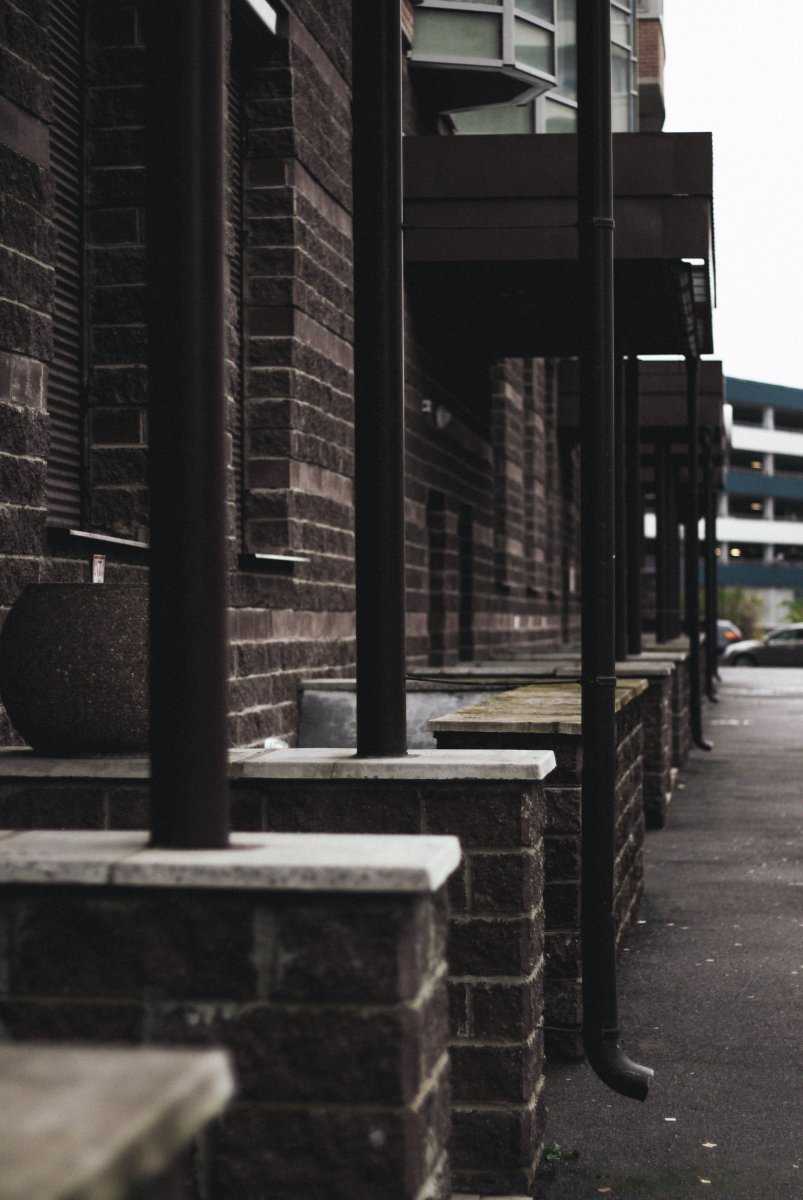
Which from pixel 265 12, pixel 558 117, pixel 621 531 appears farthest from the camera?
pixel 558 117

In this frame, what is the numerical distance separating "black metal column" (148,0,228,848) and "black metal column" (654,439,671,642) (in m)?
22.9

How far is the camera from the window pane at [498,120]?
60.1ft

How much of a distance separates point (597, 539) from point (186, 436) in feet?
9.37

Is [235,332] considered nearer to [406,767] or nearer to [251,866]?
[406,767]

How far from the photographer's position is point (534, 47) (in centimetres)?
1622

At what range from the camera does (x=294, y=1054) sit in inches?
117

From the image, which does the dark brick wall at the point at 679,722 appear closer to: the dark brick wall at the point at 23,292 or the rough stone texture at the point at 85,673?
the dark brick wall at the point at 23,292

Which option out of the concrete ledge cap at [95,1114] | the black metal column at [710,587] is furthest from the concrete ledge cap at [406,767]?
the black metal column at [710,587]

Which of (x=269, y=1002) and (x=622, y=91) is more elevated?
(x=622, y=91)

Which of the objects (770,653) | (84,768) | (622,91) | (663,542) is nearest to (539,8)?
(622,91)

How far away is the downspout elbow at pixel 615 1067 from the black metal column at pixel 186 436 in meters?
2.67

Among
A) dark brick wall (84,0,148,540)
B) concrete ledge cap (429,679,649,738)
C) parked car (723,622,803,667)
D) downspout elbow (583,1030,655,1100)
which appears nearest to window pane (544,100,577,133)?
dark brick wall (84,0,148,540)

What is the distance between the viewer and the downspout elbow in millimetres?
5457

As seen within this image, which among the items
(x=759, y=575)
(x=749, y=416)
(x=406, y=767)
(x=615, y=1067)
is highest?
(x=749, y=416)
